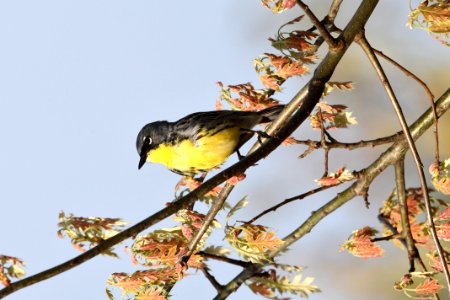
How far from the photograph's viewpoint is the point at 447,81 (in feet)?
24.1

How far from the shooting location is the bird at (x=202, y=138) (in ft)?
12.0

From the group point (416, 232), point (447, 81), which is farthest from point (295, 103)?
point (447, 81)

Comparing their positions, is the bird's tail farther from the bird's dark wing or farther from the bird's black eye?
the bird's black eye

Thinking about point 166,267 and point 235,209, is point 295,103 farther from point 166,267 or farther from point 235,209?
point 166,267

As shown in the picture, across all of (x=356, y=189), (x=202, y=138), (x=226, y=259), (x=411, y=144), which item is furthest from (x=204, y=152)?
(x=411, y=144)

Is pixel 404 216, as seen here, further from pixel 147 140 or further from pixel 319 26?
pixel 147 140

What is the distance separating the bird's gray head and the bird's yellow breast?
0.57ft

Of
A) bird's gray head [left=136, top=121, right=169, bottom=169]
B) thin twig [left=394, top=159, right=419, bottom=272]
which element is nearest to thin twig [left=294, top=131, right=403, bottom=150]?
thin twig [left=394, top=159, right=419, bottom=272]

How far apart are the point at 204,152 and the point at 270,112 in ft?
1.39

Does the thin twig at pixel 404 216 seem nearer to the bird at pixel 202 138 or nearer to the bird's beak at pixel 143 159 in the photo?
the bird at pixel 202 138

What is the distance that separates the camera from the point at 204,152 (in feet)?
12.1

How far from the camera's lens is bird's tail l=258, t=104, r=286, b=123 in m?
3.45

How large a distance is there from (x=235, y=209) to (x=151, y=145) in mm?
1207

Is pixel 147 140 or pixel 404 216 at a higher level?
pixel 147 140
